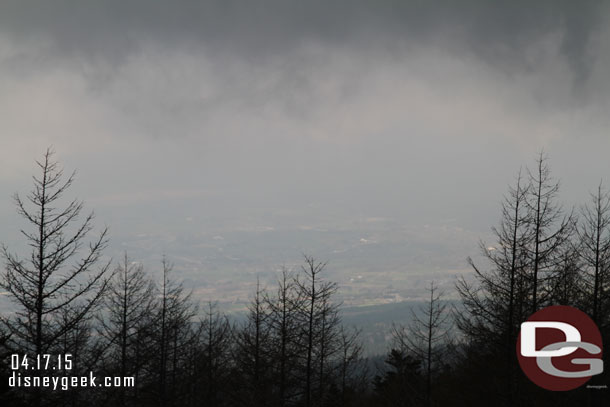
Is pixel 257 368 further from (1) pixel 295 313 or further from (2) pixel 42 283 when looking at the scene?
(2) pixel 42 283

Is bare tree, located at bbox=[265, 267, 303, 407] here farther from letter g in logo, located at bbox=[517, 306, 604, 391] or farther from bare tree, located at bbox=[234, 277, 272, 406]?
letter g in logo, located at bbox=[517, 306, 604, 391]

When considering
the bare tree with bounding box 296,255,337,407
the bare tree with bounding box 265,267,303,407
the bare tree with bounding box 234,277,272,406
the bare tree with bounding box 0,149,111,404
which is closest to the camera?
the bare tree with bounding box 0,149,111,404

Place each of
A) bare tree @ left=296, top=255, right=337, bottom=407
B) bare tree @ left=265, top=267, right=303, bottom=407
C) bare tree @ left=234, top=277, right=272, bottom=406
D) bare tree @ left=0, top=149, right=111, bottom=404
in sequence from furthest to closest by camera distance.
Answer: bare tree @ left=234, top=277, right=272, bottom=406 → bare tree @ left=265, top=267, right=303, bottom=407 → bare tree @ left=296, top=255, right=337, bottom=407 → bare tree @ left=0, top=149, right=111, bottom=404

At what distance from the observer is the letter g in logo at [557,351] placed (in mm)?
17719

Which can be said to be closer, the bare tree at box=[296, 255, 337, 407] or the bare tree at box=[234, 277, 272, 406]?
the bare tree at box=[296, 255, 337, 407]

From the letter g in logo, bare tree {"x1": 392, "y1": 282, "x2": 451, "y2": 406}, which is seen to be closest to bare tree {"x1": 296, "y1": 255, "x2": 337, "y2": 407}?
bare tree {"x1": 392, "y1": 282, "x2": 451, "y2": 406}

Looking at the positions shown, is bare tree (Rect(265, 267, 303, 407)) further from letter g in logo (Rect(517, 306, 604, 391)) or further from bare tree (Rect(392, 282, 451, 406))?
letter g in logo (Rect(517, 306, 604, 391))

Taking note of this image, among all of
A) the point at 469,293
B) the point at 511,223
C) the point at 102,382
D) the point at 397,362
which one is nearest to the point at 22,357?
the point at 102,382

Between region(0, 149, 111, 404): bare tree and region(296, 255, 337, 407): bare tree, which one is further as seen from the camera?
region(296, 255, 337, 407): bare tree

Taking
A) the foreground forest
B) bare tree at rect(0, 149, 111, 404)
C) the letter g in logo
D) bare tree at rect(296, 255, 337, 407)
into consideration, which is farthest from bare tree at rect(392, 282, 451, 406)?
bare tree at rect(0, 149, 111, 404)

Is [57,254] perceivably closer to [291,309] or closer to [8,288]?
[8,288]

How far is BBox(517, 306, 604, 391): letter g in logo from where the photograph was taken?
17.7 metres

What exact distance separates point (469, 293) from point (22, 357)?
13.1m

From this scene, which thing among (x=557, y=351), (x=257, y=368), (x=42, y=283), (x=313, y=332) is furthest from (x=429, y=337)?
(x=42, y=283)
